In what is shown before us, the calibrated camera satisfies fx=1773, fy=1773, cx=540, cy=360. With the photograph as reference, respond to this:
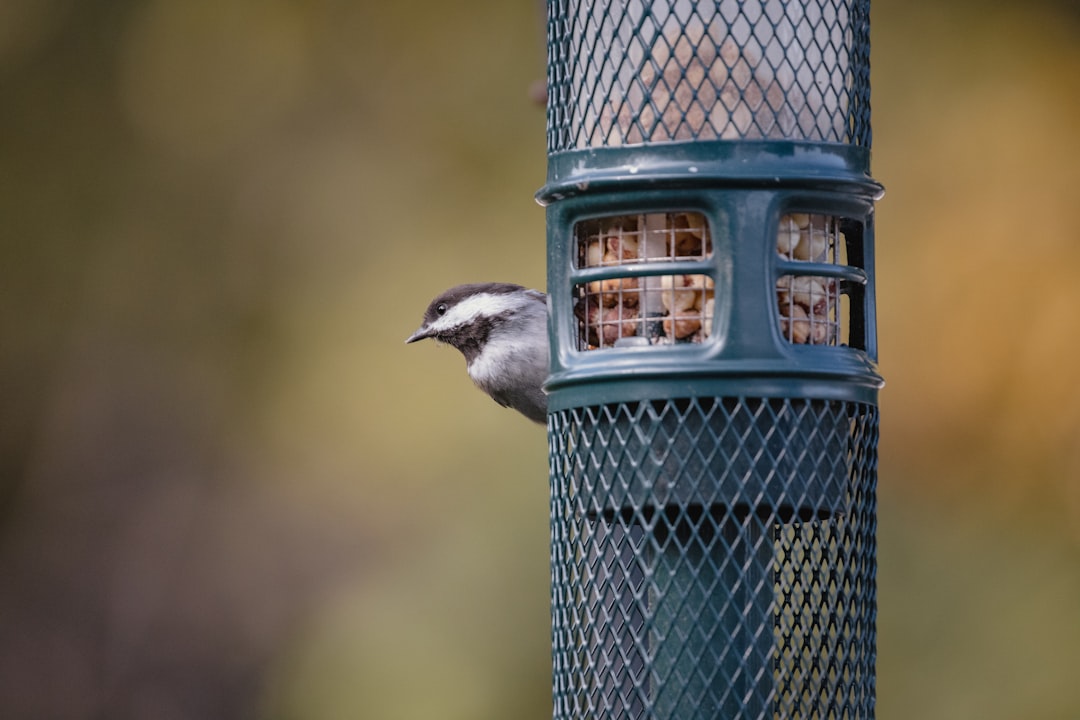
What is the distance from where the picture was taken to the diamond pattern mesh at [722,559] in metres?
3.17

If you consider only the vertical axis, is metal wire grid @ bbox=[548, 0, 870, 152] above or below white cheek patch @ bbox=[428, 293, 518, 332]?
above

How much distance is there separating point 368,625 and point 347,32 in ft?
9.97

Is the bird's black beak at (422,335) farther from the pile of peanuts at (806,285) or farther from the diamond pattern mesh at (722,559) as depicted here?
the pile of peanuts at (806,285)

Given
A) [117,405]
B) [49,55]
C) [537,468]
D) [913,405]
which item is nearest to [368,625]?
[537,468]

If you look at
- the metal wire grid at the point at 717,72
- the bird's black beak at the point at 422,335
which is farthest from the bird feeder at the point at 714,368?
the bird's black beak at the point at 422,335

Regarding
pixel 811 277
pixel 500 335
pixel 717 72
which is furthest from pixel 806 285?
pixel 500 335

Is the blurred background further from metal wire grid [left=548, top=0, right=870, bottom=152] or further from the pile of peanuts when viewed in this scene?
metal wire grid [left=548, top=0, right=870, bottom=152]

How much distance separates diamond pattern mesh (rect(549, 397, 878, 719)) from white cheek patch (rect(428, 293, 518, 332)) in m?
1.85

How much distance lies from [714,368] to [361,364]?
5117 mm

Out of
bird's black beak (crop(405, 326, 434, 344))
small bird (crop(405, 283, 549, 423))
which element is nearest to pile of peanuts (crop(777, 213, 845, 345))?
small bird (crop(405, 283, 549, 423))

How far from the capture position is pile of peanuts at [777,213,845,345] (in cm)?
332

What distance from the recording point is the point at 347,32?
901 centimetres

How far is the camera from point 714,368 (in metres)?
3.17

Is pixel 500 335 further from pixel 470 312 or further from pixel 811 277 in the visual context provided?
pixel 811 277
